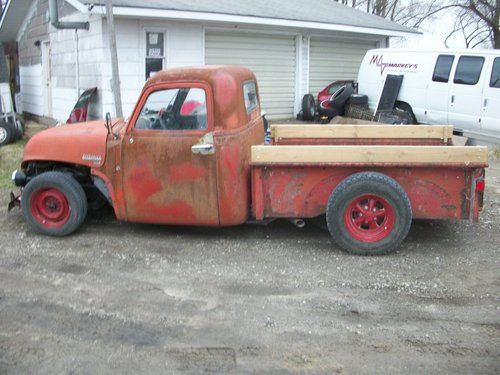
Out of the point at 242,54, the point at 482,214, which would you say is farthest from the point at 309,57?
the point at 482,214

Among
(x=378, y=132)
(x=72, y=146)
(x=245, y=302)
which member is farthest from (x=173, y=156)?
(x=378, y=132)

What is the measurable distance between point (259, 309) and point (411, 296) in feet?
4.21

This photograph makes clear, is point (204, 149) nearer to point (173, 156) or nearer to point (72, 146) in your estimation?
point (173, 156)

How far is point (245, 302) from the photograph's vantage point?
4699 millimetres

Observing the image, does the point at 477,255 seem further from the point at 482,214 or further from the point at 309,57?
the point at 309,57

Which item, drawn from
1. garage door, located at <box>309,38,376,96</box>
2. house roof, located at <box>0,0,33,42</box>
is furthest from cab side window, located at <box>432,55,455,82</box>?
house roof, located at <box>0,0,33,42</box>

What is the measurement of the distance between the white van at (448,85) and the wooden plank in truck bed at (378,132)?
582 cm

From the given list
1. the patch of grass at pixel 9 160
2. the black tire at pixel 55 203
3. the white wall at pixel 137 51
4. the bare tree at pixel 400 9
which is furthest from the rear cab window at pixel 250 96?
the bare tree at pixel 400 9

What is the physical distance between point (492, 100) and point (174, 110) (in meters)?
8.59

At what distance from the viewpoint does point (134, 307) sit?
4617mm

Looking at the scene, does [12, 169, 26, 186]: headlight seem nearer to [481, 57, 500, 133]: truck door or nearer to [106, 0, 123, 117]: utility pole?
[106, 0, 123, 117]: utility pole

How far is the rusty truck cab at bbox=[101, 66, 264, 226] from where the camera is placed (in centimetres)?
573

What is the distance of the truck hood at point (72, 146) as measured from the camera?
6.07 metres

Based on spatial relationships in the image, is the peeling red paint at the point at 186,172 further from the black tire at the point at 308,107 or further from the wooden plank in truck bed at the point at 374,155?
the black tire at the point at 308,107
